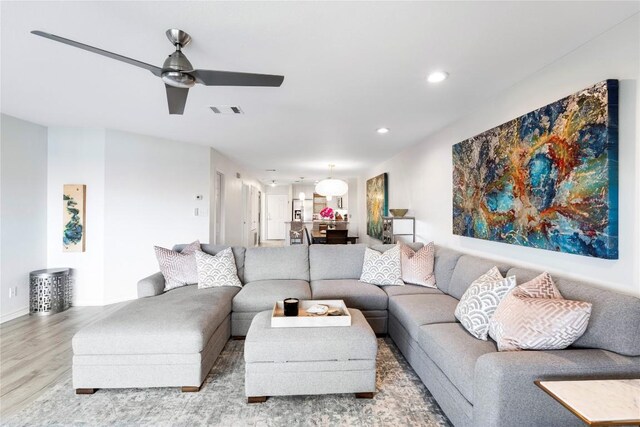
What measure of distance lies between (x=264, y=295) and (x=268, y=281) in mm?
441

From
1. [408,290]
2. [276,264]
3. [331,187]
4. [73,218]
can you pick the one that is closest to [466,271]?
[408,290]

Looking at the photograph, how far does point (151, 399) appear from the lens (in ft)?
6.84

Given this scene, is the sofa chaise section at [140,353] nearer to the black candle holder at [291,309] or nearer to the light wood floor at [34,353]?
the light wood floor at [34,353]

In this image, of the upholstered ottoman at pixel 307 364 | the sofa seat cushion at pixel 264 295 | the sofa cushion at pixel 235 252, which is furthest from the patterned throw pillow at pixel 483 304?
the sofa cushion at pixel 235 252

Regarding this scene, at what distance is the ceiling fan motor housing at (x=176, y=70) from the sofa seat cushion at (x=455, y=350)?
228 cm

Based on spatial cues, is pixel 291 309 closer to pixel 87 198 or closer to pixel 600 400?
pixel 600 400

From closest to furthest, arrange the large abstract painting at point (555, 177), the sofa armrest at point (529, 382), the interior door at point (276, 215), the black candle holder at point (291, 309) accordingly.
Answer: the sofa armrest at point (529, 382)
the large abstract painting at point (555, 177)
the black candle holder at point (291, 309)
the interior door at point (276, 215)

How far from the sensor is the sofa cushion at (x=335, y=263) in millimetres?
3656

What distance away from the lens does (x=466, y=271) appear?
108 inches

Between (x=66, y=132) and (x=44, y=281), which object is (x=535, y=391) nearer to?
(x=44, y=281)

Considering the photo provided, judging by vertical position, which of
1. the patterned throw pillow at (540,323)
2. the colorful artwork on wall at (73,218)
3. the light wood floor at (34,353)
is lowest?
the light wood floor at (34,353)

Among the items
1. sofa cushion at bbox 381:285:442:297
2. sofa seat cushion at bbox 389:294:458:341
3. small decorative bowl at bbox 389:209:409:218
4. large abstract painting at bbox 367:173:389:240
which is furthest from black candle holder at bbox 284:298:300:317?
large abstract painting at bbox 367:173:389:240

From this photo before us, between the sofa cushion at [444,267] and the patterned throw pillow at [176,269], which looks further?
the patterned throw pillow at [176,269]

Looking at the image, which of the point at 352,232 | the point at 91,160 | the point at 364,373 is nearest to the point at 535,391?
the point at 364,373
